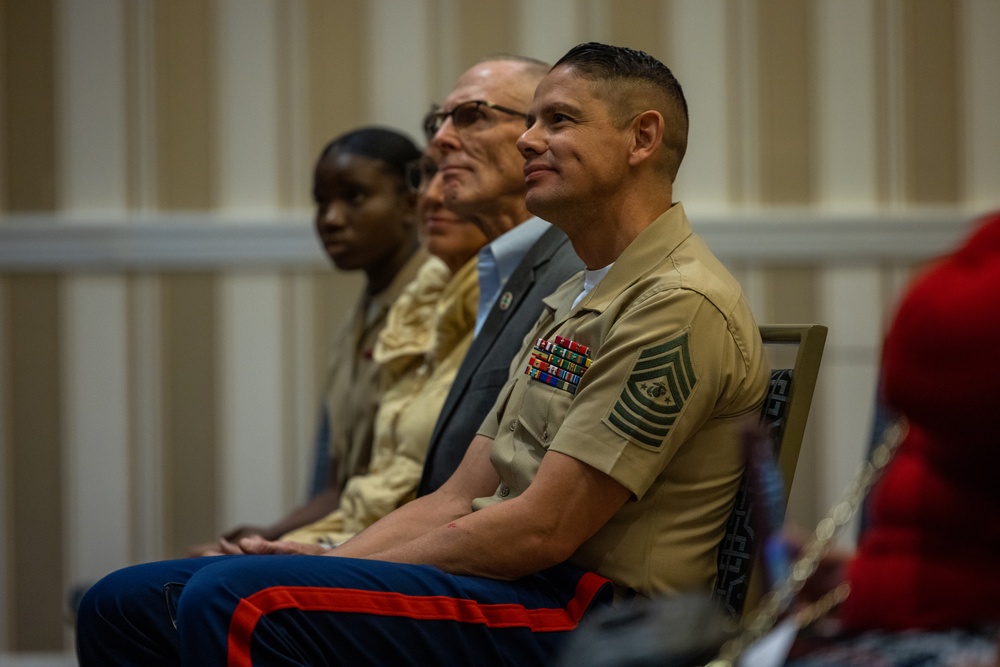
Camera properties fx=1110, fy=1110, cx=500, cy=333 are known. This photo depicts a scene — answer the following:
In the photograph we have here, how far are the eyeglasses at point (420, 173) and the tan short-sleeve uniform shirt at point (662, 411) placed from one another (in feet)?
A: 3.46

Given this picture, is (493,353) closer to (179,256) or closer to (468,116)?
(468,116)

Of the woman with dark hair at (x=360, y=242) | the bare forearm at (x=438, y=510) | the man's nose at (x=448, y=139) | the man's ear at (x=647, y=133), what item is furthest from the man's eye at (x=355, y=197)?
the man's ear at (x=647, y=133)

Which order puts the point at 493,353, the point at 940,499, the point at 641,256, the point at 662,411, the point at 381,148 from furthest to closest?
the point at 381,148
the point at 493,353
the point at 641,256
the point at 662,411
the point at 940,499

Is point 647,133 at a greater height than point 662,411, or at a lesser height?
greater

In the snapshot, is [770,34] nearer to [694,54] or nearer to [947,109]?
[694,54]

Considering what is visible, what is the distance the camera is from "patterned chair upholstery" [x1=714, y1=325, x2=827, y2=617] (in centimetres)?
134

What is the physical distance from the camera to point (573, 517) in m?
1.33

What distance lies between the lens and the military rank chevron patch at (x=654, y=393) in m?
1.31

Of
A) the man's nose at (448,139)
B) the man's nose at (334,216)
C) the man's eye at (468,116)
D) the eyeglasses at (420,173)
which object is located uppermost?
the man's eye at (468,116)

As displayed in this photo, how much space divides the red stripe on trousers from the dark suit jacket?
54 cm

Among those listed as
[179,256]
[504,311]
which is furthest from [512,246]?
[179,256]

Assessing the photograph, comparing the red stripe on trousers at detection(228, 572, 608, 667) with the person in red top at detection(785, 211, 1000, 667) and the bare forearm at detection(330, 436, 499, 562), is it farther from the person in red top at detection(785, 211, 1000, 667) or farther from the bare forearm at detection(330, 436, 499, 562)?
the person in red top at detection(785, 211, 1000, 667)

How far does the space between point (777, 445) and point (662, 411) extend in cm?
16

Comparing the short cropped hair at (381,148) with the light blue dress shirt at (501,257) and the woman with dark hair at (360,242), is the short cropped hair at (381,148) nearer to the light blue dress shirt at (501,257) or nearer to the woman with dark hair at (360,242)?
the woman with dark hair at (360,242)
